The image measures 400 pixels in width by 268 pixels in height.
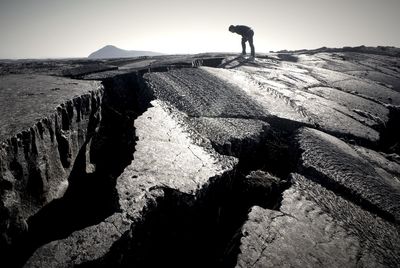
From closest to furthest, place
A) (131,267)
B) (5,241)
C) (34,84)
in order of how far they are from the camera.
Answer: (131,267)
(5,241)
(34,84)

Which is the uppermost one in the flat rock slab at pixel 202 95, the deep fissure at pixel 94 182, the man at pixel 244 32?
the man at pixel 244 32

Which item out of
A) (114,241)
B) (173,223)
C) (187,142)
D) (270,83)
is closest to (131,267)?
(114,241)

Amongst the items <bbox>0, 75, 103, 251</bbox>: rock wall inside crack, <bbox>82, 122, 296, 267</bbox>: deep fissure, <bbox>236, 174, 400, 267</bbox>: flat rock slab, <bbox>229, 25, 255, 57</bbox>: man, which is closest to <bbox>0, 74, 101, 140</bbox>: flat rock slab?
<bbox>0, 75, 103, 251</bbox>: rock wall inside crack

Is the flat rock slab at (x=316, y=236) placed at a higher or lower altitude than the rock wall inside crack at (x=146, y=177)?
lower

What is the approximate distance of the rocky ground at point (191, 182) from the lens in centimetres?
114

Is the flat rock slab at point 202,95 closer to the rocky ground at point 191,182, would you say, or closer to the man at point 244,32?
the rocky ground at point 191,182

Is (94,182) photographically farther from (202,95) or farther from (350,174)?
(350,174)

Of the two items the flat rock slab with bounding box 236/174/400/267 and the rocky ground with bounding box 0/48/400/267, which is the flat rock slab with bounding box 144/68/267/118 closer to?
the rocky ground with bounding box 0/48/400/267

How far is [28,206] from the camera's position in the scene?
1441 mm

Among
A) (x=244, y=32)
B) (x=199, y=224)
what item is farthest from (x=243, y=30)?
(x=199, y=224)

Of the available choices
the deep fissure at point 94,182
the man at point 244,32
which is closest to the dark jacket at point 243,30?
the man at point 244,32

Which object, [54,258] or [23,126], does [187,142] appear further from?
[54,258]

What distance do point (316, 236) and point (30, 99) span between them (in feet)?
7.01

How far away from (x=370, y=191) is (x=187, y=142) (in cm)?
112
